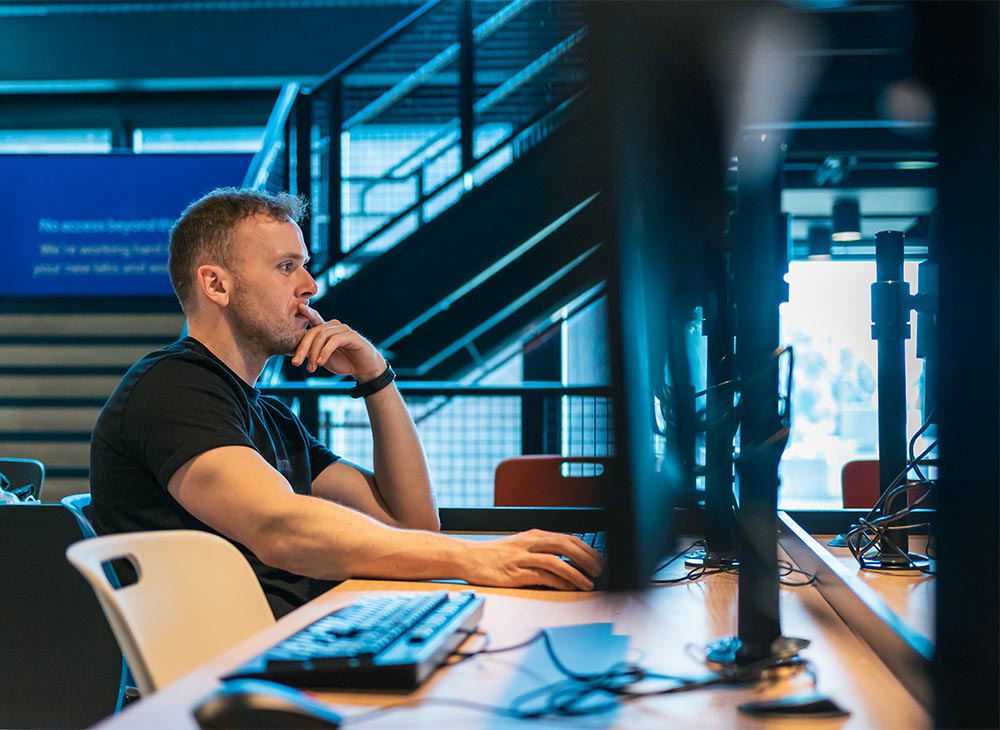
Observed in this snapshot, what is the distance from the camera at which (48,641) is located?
2322 mm

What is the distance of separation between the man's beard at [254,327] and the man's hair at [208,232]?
0.08 metres

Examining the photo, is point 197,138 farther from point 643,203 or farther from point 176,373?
point 643,203

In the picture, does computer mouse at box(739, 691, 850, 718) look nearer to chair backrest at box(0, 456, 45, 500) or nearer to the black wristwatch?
the black wristwatch

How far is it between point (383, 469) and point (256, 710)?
4.71ft

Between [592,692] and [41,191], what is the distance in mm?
5477

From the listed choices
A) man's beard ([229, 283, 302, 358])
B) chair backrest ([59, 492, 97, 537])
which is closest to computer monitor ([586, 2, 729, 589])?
man's beard ([229, 283, 302, 358])

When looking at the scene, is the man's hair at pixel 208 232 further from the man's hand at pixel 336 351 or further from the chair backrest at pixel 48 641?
the chair backrest at pixel 48 641

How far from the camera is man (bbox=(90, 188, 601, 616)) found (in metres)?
1.41

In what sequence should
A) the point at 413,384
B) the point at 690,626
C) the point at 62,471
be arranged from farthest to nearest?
the point at 62,471
the point at 413,384
the point at 690,626

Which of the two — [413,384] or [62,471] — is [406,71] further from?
[62,471]

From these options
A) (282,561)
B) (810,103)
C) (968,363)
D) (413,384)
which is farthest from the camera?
(413,384)

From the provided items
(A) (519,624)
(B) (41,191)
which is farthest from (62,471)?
(A) (519,624)

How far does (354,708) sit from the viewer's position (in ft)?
2.62

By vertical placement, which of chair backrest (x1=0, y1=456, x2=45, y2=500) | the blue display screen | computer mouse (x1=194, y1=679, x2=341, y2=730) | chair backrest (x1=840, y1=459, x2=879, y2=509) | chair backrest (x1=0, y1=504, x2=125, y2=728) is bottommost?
chair backrest (x1=0, y1=504, x2=125, y2=728)
